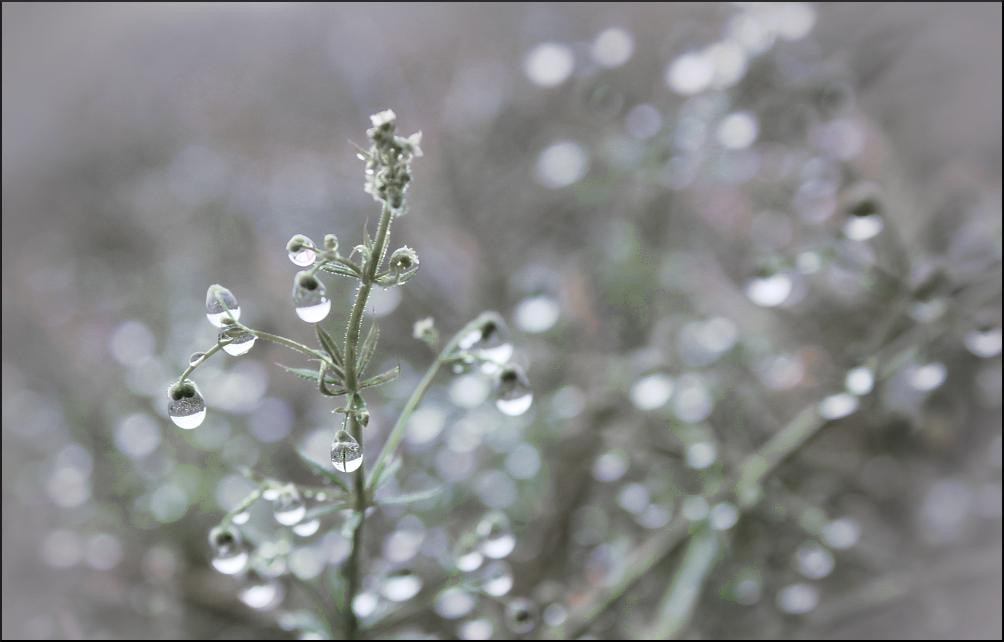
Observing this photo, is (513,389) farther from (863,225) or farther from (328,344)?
(863,225)

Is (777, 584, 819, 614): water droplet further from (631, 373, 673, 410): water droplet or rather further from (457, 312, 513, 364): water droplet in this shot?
(457, 312, 513, 364): water droplet

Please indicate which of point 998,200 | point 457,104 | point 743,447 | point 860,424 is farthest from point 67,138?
point 998,200

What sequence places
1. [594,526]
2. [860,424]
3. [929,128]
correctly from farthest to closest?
[929,128] < [860,424] < [594,526]

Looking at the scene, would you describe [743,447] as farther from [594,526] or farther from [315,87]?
[315,87]

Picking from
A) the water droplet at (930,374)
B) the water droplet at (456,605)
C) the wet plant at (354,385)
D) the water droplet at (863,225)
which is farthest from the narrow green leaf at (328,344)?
the water droplet at (930,374)

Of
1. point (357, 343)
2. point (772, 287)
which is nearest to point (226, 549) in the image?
point (357, 343)

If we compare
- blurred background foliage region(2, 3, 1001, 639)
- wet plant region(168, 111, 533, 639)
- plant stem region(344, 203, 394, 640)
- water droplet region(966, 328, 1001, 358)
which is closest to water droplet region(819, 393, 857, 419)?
blurred background foliage region(2, 3, 1001, 639)
